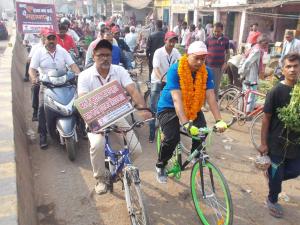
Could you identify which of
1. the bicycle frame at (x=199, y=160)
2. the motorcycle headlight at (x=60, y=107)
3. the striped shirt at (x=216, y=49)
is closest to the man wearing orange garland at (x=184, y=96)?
the bicycle frame at (x=199, y=160)

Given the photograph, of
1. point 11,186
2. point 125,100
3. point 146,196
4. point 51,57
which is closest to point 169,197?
point 146,196

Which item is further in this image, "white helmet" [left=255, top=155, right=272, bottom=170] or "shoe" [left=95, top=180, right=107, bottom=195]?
"shoe" [left=95, top=180, right=107, bottom=195]

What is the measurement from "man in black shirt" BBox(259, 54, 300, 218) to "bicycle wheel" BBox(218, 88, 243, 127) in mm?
2980

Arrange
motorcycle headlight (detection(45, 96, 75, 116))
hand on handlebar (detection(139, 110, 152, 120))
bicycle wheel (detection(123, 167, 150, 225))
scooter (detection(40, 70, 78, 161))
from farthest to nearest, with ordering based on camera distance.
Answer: motorcycle headlight (detection(45, 96, 75, 116))
scooter (detection(40, 70, 78, 161))
hand on handlebar (detection(139, 110, 152, 120))
bicycle wheel (detection(123, 167, 150, 225))

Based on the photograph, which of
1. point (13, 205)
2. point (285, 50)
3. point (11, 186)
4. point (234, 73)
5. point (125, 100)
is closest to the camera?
point (13, 205)

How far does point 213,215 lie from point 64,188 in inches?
80.6

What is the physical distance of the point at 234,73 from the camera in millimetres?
7938

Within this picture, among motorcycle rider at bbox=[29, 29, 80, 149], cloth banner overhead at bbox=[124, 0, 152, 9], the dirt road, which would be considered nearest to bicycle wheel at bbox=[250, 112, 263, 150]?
the dirt road

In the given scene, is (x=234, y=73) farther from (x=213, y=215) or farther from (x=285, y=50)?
(x=213, y=215)

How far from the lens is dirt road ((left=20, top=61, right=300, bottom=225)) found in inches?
143

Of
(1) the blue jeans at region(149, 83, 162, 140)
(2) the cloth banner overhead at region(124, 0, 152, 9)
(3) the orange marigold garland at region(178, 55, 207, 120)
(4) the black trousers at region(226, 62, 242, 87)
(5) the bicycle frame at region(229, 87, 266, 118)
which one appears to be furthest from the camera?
(2) the cloth banner overhead at region(124, 0, 152, 9)

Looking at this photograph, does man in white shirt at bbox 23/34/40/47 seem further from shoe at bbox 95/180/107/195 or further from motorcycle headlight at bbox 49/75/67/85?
shoe at bbox 95/180/107/195

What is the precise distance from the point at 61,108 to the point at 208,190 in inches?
112

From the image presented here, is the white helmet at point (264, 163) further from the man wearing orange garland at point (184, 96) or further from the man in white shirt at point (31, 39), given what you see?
the man in white shirt at point (31, 39)
